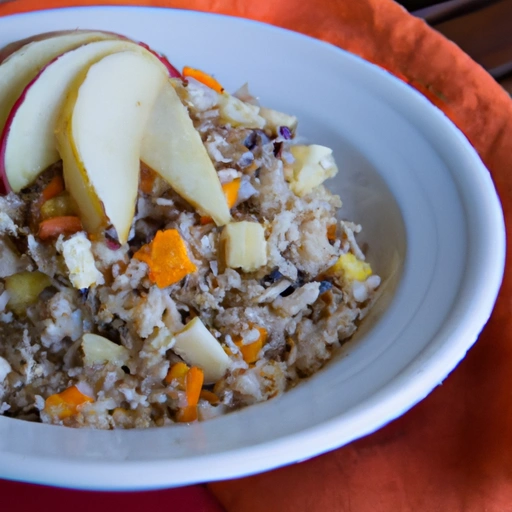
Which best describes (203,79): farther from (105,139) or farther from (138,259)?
(138,259)

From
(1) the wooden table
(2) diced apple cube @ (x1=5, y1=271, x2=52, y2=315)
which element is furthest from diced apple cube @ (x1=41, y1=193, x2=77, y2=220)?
(1) the wooden table

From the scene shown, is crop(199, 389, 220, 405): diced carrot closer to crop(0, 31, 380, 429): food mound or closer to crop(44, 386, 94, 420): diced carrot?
crop(0, 31, 380, 429): food mound

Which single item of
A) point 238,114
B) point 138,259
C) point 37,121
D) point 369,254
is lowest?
point 369,254

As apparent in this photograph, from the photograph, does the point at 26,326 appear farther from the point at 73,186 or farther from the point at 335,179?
the point at 335,179

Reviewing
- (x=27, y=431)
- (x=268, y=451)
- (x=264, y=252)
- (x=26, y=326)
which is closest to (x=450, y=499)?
(x=268, y=451)

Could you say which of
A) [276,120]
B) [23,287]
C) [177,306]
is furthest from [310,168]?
[23,287]

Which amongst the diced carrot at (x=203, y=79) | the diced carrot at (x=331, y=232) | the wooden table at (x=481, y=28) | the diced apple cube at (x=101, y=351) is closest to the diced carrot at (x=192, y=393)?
the diced apple cube at (x=101, y=351)
